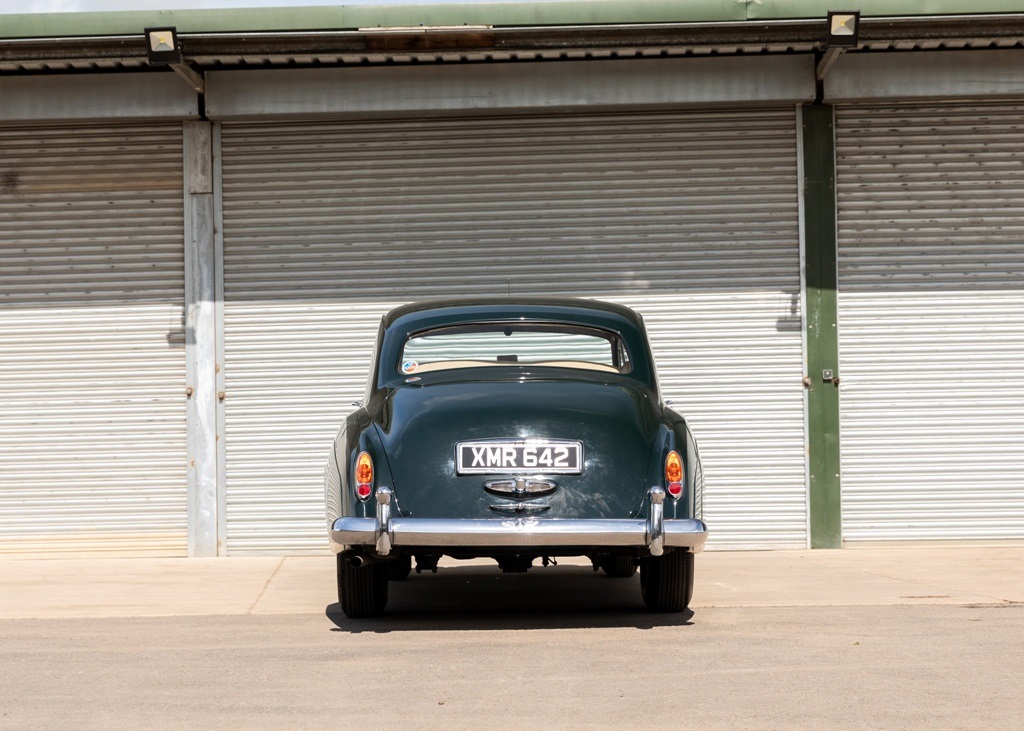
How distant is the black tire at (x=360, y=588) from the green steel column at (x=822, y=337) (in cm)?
523

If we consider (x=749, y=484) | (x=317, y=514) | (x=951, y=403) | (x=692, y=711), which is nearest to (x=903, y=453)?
(x=951, y=403)

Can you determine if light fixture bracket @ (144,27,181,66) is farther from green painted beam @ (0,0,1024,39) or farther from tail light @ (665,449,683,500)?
tail light @ (665,449,683,500)

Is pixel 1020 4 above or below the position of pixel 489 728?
above

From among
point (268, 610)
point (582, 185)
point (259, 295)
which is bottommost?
point (268, 610)

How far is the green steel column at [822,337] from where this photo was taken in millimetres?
10984

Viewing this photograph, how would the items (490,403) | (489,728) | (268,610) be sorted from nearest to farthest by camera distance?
1. (489,728)
2. (490,403)
3. (268,610)

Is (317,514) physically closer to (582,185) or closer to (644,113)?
(582,185)

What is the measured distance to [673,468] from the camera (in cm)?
632

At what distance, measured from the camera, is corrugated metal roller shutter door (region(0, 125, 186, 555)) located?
11.1m

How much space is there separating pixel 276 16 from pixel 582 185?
2.87 meters

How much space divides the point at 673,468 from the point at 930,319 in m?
5.56

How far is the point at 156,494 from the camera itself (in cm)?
1109

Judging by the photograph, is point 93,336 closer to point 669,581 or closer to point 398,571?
point 398,571

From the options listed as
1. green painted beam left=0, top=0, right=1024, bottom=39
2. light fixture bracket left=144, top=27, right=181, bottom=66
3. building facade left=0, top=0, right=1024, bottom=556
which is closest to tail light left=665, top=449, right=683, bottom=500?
building facade left=0, top=0, right=1024, bottom=556
